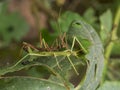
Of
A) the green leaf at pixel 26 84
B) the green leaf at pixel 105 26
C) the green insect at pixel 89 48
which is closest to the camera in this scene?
the green leaf at pixel 26 84

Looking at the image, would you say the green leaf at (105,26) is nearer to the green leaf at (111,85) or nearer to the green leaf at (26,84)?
the green leaf at (111,85)

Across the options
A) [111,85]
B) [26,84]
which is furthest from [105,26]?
[26,84]

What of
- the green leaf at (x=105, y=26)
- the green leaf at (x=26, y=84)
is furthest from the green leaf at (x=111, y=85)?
the green leaf at (x=105, y=26)

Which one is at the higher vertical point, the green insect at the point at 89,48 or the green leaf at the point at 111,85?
the green insect at the point at 89,48

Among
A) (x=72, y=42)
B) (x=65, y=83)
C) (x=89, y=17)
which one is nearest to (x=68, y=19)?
(x=89, y=17)

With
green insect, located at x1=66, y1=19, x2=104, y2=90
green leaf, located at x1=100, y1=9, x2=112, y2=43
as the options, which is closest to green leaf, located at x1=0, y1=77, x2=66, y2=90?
green insect, located at x1=66, y1=19, x2=104, y2=90

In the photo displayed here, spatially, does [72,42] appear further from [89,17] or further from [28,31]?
[28,31]
